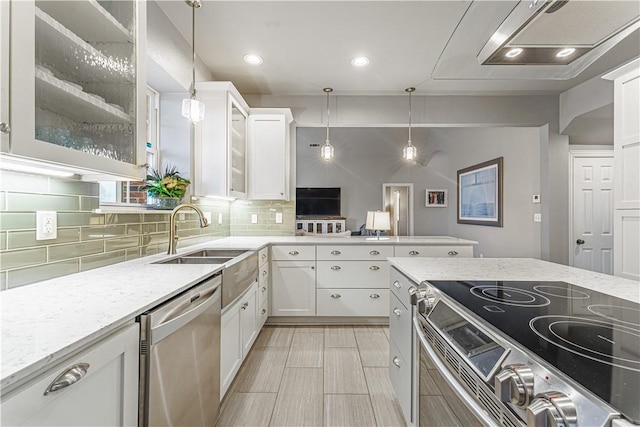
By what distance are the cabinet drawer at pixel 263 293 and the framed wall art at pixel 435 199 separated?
6.19 meters

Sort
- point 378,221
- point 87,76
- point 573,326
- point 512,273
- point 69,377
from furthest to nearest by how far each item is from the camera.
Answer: point 378,221, point 512,273, point 87,76, point 573,326, point 69,377

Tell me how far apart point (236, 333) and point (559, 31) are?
222 cm

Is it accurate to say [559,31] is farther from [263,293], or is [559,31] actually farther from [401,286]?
[263,293]

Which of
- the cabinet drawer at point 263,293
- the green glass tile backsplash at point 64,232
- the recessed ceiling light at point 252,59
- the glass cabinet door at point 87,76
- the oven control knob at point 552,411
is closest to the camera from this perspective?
the oven control knob at point 552,411

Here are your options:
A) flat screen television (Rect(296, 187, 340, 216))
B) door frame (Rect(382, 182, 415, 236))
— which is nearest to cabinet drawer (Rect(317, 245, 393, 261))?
flat screen television (Rect(296, 187, 340, 216))

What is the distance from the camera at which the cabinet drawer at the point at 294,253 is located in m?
3.05

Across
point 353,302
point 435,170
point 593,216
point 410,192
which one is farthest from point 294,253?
point 435,170

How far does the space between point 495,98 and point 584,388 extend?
13.3ft

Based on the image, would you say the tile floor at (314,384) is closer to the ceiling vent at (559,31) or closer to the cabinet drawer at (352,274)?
the cabinet drawer at (352,274)

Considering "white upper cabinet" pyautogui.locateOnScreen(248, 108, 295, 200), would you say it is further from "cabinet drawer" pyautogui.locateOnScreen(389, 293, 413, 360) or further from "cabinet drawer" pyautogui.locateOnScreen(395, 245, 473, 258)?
"cabinet drawer" pyautogui.locateOnScreen(389, 293, 413, 360)

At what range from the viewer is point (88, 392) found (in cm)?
73

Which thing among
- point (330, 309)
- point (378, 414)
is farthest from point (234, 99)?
point (378, 414)

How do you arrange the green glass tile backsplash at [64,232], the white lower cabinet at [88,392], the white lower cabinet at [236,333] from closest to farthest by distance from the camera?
the white lower cabinet at [88,392] → the green glass tile backsplash at [64,232] → the white lower cabinet at [236,333]

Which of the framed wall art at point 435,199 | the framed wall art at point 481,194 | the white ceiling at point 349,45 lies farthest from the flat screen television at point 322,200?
the white ceiling at point 349,45
